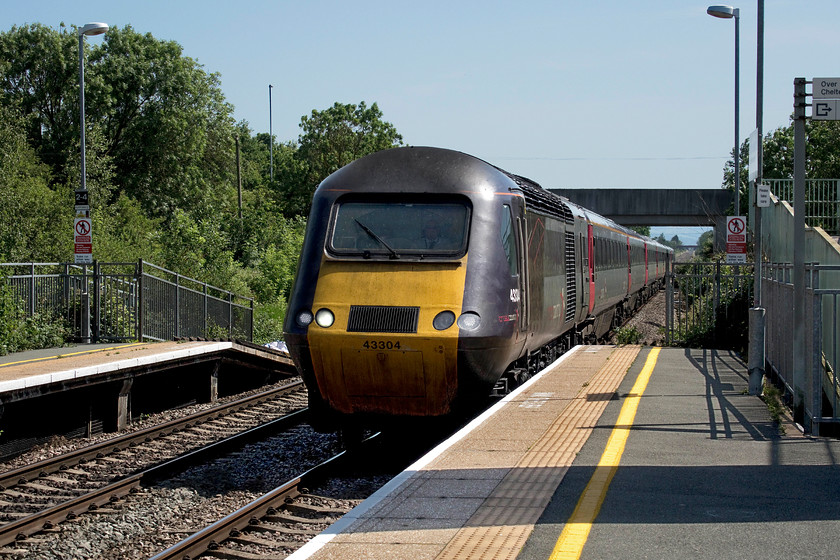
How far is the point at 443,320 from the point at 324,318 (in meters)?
1.24

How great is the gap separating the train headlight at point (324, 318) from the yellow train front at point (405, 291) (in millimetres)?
10

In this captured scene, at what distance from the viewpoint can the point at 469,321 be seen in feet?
31.2

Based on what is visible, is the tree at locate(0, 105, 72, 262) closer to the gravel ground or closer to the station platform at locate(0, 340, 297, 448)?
the station platform at locate(0, 340, 297, 448)

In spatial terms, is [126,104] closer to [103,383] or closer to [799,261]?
[103,383]

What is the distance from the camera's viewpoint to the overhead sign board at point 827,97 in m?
9.44

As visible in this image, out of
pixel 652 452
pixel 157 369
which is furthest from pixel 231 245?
pixel 652 452

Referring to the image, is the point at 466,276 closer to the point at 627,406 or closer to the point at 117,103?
the point at 627,406

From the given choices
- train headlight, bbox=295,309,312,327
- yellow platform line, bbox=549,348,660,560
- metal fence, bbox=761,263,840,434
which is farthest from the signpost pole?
train headlight, bbox=295,309,312,327

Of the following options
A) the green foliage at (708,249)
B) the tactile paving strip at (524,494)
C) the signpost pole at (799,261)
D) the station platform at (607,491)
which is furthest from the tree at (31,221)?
the green foliage at (708,249)

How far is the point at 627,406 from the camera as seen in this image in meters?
10.6

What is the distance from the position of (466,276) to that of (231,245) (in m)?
28.5

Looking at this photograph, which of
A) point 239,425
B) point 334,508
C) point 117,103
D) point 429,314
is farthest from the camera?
point 117,103

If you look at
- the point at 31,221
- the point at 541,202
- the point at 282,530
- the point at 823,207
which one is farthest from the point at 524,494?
the point at 31,221

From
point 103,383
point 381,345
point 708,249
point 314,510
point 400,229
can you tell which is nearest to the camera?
point 314,510
